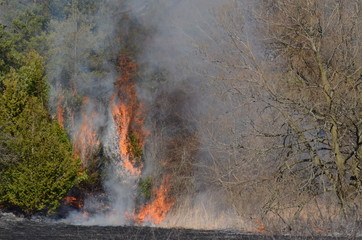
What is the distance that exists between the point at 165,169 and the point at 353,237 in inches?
Answer: 803

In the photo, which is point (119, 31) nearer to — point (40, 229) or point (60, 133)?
point (60, 133)

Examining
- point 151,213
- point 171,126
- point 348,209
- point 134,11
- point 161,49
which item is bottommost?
point 348,209

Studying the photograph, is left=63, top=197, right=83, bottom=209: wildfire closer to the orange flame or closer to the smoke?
the smoke

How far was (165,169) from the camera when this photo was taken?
3133 centimetres

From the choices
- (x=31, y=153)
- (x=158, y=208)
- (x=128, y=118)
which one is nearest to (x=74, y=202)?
(x=158, y=208)

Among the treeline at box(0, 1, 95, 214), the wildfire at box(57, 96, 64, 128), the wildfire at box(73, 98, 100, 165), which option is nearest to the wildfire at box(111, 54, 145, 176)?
the wildfire at box(73, 98, 100, 165)

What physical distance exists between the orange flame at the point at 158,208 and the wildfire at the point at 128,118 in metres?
1.62

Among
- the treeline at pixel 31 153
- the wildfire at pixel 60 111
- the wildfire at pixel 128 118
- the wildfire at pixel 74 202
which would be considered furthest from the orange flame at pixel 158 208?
the wildfire at pixel 60 111

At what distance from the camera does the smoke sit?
2972cm

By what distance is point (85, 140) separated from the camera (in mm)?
29891

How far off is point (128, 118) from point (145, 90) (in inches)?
137

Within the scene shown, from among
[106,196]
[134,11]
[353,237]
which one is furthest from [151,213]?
[353,237]

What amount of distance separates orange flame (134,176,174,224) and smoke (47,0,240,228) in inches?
15.9

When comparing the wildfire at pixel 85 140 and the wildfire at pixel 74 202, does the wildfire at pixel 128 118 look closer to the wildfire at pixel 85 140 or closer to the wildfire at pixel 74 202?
the wildfire at pixel 85 140
